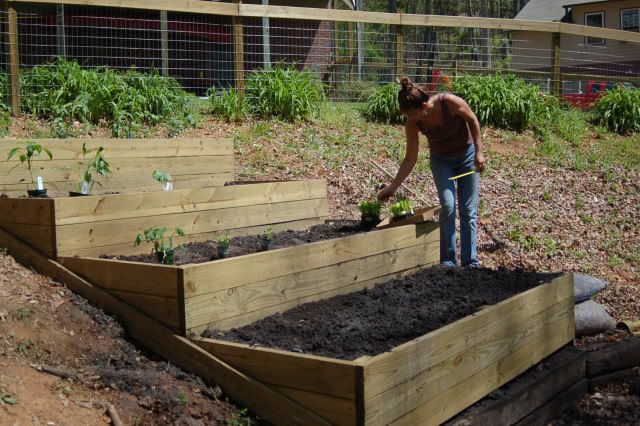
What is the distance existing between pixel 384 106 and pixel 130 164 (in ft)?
20.1

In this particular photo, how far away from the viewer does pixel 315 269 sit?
460 cm

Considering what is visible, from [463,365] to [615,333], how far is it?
2.53 metres

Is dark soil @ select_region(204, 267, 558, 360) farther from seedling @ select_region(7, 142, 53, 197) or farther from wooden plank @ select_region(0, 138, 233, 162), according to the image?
wooden plank @ select_region(0, 138, 233, 162)

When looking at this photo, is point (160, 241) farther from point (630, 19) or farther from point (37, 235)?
point (630, 19)

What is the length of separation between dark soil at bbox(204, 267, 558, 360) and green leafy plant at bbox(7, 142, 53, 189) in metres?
2.00

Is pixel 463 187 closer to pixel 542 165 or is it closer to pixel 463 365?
pixel 463 365

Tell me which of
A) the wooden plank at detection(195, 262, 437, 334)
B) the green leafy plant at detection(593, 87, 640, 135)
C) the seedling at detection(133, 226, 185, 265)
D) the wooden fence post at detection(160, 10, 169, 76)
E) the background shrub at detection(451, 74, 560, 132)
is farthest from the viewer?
the green leafy plant at detection(593, 87, 640, 135)

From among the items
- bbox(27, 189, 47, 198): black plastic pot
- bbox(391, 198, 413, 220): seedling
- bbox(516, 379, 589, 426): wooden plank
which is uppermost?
bbox(27, 189, 47, 198): black plastic pot

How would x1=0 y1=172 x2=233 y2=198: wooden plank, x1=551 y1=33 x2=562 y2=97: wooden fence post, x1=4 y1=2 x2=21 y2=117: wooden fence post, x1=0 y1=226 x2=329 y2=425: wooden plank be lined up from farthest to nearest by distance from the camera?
1. x1=551 y1=33 x2=562 y2=97: wooden fence post
2. x1=4 y1=2 x2=21 y2=117: wooden fence post
3. x1=0 y1=172 x2=233 y2=198: wooden plank
4. x1=0 y1=226 x2=329 y2=425: wooden plank

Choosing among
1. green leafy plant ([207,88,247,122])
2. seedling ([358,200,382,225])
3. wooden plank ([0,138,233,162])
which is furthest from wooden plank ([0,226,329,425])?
green leafy plant ([207,88,247,122])

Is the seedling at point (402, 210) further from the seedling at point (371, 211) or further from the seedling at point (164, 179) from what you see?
the seedling at point (164, 179)

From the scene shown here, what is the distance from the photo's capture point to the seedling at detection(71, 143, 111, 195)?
5.11 meters

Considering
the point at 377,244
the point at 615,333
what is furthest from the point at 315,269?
the point at 615,333

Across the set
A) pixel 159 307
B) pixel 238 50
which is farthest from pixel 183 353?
pixel 238 50
